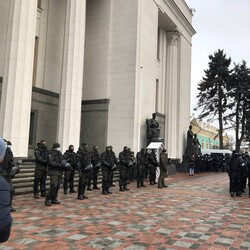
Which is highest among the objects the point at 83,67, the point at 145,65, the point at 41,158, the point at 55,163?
the point at 145,65

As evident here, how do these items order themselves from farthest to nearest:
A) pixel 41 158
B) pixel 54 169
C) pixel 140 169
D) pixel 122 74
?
pixel 122 74
pixel 140 169
pixel 41 158
pixel 54 169

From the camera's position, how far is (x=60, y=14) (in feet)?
64.1

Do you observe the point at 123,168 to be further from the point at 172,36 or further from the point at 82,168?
the point at 172,36

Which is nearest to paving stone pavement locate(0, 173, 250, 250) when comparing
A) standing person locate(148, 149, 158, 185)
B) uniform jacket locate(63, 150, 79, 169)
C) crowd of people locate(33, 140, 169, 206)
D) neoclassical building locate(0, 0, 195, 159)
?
crowd of people locate(33, 140, 169, 206)

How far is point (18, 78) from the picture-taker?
13.6 metres

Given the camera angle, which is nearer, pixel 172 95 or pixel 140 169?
pixel 140 169

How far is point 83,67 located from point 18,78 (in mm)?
7825

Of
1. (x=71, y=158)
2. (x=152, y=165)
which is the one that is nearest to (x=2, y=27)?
(x=71, y=158)

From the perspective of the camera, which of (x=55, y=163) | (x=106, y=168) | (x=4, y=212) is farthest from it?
(x=106, y=168)

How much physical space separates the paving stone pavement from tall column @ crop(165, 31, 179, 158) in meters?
16.5

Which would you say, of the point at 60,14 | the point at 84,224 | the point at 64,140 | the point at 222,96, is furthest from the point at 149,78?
the point at 222,96

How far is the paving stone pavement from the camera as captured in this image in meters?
5.36

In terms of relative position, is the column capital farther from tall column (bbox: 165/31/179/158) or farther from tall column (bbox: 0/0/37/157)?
tall column (bbox: 0/0/37/157)

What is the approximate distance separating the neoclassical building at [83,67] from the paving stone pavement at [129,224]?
617 centimetres
